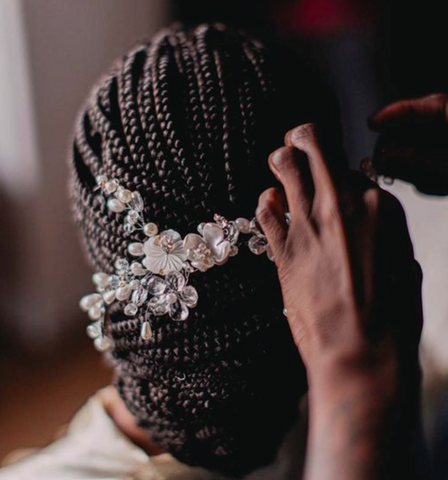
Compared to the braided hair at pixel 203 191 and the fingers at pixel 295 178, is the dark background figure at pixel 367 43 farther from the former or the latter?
the fingers at pixel 295 178

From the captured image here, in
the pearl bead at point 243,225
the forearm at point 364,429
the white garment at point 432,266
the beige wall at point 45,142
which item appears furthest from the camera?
the beige wall at point 45,142

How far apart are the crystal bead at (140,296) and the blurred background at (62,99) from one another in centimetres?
91

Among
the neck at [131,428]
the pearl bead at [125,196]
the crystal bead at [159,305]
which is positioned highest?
the pearl bead at [125,196]

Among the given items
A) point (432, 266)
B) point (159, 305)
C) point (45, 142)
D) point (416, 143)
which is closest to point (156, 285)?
point (159, 305)

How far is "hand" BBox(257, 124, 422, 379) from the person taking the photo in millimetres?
444

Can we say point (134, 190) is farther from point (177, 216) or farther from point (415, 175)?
point (415, 175)

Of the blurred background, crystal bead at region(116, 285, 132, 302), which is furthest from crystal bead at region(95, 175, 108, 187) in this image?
the blurred background

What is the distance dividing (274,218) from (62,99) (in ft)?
4.04

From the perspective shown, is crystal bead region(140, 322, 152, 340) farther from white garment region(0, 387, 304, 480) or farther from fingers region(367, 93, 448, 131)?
fingers region(367, 93, 448, 131)

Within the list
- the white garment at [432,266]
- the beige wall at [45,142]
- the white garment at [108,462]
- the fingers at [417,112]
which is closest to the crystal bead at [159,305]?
the white garment at [108,462]

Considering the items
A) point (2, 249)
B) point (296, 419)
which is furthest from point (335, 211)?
point (2, 249)

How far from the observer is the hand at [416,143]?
698 millimetres

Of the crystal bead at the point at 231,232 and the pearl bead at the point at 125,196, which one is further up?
the pearl bead at the point at 125,196

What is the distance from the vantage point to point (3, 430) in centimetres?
148
